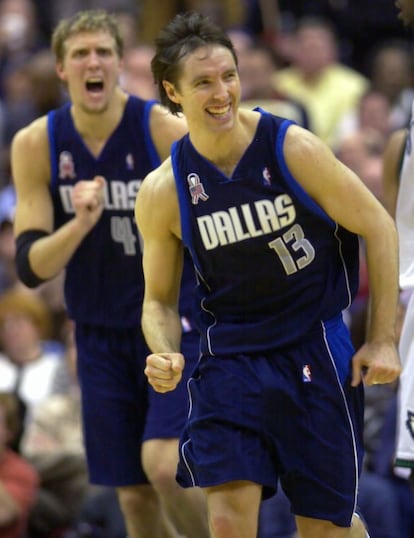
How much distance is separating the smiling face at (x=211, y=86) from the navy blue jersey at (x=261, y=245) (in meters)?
0.15

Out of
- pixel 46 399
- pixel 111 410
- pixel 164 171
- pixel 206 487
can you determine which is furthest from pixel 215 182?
pixel 46 399

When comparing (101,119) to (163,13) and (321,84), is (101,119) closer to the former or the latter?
(321,84)

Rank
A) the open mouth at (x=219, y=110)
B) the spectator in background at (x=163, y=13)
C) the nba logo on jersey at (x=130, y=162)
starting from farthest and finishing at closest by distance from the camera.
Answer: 1. the spectator in background at (x=163, y=13)
2. the nba logo on jersey at (x=130, y=162)
3. the open mouth at (x=219, y=110)

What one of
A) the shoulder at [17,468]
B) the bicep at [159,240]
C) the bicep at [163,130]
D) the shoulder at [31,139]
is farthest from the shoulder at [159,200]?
the shoulder at [17,468]

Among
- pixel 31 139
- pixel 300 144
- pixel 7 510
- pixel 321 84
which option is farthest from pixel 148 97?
pixel 300 144

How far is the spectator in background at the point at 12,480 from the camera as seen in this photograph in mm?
8062

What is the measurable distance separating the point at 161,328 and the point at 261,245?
0.50 metres

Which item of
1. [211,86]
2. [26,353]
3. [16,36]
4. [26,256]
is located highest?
[16,36]

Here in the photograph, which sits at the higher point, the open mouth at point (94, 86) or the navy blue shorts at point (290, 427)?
the open mouth at point (94, 86)

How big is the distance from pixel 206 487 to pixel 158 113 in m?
1.90

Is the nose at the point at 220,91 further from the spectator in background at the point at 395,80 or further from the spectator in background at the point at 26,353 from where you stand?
the spectator in background at the point at 395,80

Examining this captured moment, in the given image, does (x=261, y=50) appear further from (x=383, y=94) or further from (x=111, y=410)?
(x=111, y=410)

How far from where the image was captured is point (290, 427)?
5.05m

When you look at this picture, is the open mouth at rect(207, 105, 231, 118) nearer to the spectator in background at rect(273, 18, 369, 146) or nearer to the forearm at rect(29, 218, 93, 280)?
the forearm at rect(29, 218, 93, 280)
